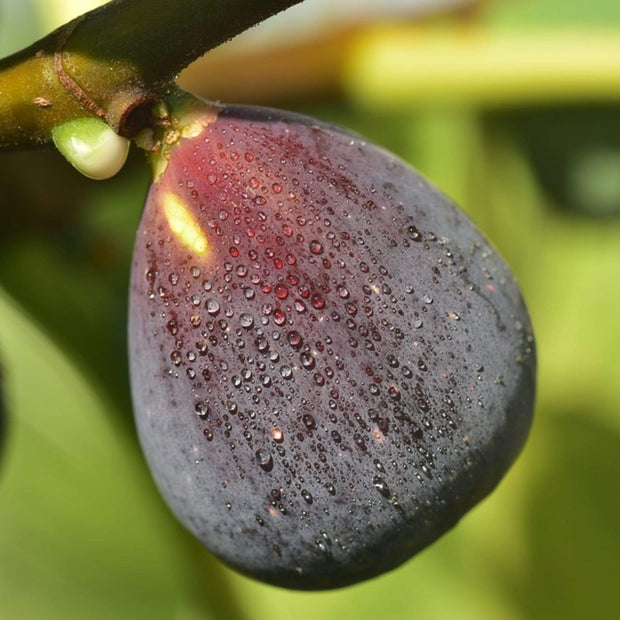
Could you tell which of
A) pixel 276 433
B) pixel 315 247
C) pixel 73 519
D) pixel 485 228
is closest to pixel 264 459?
pixel 276 433

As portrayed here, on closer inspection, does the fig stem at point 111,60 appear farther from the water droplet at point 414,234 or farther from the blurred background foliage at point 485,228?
the blurred background foliage at point 485,228

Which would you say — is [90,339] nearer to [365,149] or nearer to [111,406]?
[111,406]

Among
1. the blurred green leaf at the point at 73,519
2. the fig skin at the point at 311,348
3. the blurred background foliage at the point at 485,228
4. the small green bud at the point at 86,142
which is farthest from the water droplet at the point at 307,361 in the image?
the blurred green leaf at the point at 73,519

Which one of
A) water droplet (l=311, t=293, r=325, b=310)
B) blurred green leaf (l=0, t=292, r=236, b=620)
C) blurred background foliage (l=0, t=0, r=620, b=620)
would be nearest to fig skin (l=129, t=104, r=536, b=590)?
water droplet (l=311, t=293, r=325, b=310)

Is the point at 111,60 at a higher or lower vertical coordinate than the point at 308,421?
higher

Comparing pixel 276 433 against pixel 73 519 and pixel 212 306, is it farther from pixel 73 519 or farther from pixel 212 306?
pixel 73 519

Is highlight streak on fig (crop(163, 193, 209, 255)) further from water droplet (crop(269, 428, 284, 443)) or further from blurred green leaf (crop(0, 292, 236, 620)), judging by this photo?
blurred green leaf (crop(0, 292, 236, 620))

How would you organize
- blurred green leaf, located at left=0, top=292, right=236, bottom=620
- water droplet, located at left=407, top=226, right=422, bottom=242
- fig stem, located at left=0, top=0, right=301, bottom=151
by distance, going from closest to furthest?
fig stem, located at left=0, top=0, right=301, bottom=151, water droplet, located at left=407, top=226, right=422, bottom=242, blurred green leaf, located at left=0, top=292, right=236, bottom=620

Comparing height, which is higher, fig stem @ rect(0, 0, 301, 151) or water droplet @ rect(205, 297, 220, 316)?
fig stem @ rect(0, 0, 301, 151)
